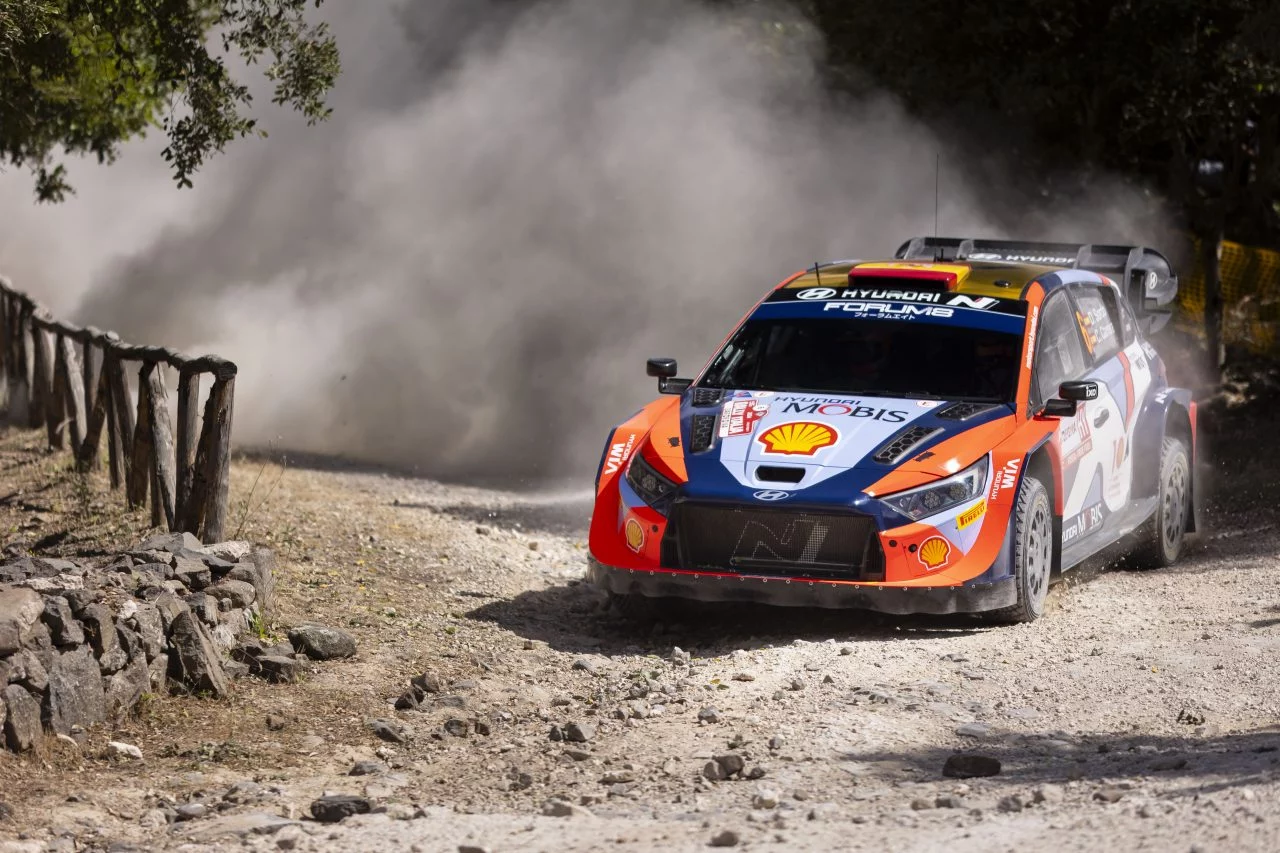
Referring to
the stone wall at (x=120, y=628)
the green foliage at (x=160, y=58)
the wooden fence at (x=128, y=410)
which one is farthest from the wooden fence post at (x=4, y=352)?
the stone wall at (x=120, y=628)

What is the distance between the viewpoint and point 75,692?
6.39 m

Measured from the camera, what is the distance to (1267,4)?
14.4 metres

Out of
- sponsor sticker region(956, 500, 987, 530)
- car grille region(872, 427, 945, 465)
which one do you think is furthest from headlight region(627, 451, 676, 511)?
sponsor sticker region(956, 500, 987, 530)

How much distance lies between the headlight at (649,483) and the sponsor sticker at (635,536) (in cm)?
12

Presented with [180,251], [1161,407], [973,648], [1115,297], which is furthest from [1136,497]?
[180,251]

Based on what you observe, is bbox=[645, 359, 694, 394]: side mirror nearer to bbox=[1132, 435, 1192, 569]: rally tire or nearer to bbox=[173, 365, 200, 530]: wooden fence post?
bbox=[173, 365, 200, 530]: wooden fence post

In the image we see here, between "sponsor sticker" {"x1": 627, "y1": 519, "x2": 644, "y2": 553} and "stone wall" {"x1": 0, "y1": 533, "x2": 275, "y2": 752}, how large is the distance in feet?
5.49

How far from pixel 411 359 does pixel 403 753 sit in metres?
11.3

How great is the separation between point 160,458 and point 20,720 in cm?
374

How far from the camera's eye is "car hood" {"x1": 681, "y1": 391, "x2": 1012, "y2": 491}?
782 cm

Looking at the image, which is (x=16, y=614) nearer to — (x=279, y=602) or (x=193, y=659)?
(x=193, y=659)

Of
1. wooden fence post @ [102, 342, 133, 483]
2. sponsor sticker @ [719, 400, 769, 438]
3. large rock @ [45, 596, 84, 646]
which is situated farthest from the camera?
wooden fence post @ [102, 342, 133, 483]

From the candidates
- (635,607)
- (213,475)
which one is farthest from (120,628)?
(635,607)

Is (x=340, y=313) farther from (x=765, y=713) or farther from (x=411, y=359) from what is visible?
(x=765, y=713)
